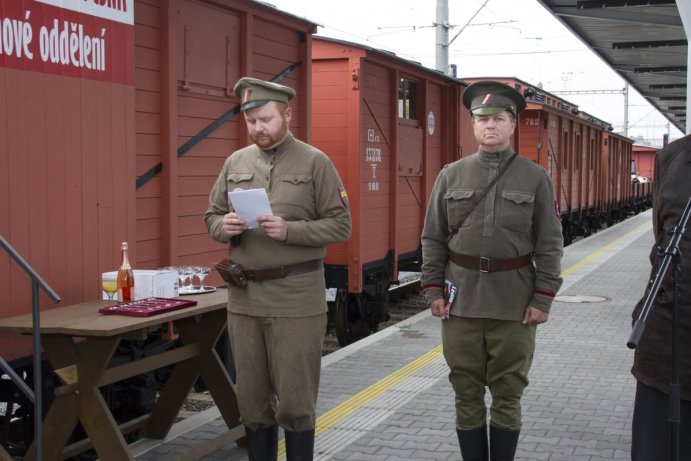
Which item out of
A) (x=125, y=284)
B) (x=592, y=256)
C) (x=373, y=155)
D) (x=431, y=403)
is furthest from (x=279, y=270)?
(x=592, y=256)

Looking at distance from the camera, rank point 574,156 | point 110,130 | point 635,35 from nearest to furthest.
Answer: point 110,130 → point 635,35 → point 574,156

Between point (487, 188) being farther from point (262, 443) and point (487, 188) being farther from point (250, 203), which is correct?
point (262, 443)

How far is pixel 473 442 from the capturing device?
3.87 metres

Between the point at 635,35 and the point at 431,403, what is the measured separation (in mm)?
8252

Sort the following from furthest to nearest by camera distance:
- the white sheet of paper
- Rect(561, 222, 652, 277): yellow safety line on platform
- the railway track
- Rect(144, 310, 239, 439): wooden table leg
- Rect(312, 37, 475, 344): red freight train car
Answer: Rect(561, 222, 652, 277): yellow safety line on platform, the railway track, Rect(312, 37, 475, 344): red freight train car, Rect(144, 310, 239, 439): wooden table leg, the white sheet of paper

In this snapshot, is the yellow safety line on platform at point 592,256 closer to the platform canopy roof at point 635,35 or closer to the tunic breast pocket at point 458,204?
the platform canopy roof at point 635,35

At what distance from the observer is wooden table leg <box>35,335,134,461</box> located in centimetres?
386

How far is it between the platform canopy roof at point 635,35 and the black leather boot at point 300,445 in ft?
16.4

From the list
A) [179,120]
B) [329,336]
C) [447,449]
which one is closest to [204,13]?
[179,120]

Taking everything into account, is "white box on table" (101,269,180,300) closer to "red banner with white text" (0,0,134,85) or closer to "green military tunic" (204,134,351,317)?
"green military tunic" (204,134,351,317)

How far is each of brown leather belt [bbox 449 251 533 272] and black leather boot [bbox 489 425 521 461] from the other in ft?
2.36

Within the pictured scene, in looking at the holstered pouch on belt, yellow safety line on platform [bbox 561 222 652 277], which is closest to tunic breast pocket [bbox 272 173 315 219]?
the holstered pouch on belt

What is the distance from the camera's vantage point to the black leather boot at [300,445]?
3.87 metres

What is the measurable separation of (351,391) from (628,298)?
5737 mm
